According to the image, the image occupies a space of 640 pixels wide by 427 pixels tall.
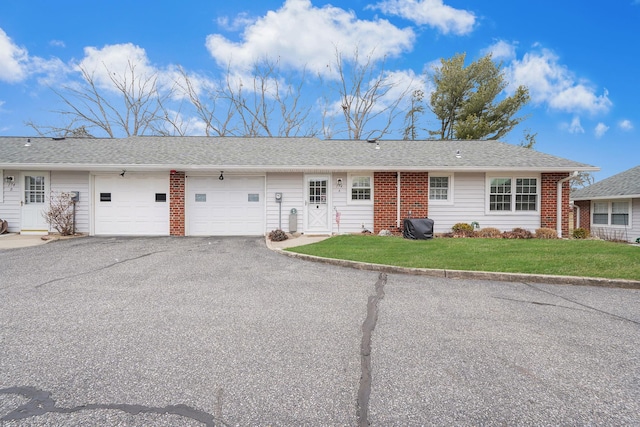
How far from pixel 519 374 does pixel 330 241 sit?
25.9 ft

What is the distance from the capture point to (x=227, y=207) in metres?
12.4

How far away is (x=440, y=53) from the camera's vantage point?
27.3 m

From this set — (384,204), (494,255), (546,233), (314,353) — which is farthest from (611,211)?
(314,353)

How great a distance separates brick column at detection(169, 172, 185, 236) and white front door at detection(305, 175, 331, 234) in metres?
4.84

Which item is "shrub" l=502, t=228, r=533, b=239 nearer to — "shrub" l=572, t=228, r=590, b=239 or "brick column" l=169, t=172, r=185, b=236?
"shrub" l=572, t=228, r=590, b=239

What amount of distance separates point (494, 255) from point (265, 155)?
30.3 feet

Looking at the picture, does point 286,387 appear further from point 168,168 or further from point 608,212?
point 608,212

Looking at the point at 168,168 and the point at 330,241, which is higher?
the point at 168,168

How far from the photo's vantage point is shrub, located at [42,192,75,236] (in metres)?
11.4

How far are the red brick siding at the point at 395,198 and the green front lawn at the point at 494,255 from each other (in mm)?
1622

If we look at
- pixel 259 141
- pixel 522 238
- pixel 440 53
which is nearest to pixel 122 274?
pixel 259 141

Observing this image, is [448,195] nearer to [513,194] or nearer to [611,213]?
[513,194]

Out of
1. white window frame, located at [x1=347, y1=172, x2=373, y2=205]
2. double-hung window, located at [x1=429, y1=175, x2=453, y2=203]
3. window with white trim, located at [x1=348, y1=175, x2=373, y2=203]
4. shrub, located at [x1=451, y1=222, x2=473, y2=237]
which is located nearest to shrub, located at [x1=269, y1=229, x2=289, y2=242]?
white window frame, located at [x1=347, y1=172, x2=373, y2=205]

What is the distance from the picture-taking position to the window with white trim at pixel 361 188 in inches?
489
